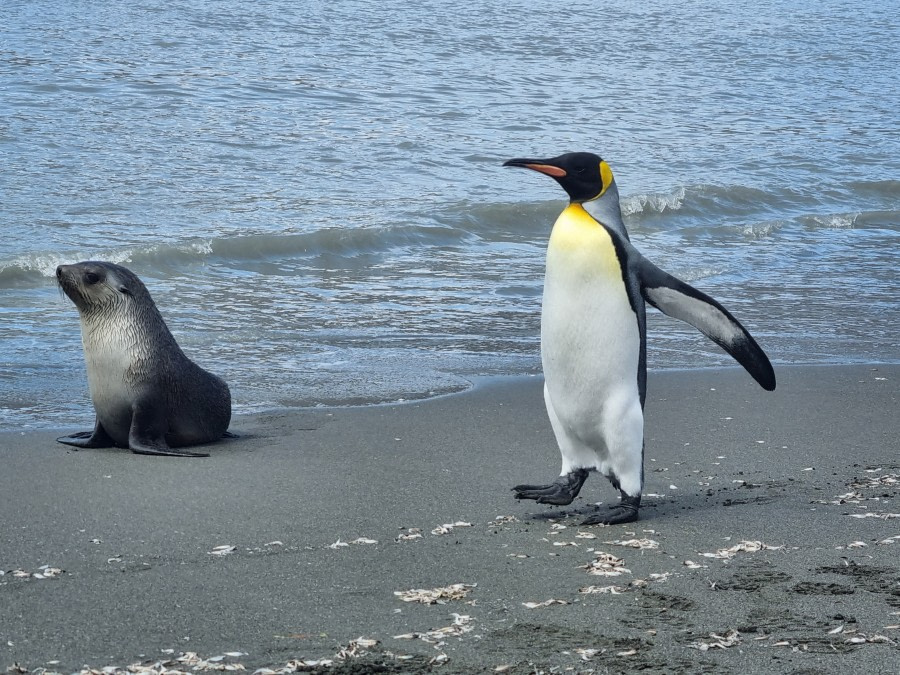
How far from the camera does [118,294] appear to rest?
5.66m

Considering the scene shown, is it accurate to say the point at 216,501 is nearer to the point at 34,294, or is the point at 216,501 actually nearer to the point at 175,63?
the point at 34,294

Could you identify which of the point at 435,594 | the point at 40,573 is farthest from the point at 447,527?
the point at 40,573

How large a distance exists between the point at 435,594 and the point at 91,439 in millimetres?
2465

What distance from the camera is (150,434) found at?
17.8ft

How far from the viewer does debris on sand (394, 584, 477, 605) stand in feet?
11.0

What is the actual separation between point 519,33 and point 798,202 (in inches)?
456

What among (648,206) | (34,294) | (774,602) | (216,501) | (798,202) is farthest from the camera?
(798,202)

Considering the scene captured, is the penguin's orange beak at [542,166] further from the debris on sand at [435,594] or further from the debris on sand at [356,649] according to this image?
the debris on sand at [356,649]

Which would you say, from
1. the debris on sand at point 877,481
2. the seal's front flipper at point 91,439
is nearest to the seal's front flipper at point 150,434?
the seal's front flipper at point 91,439

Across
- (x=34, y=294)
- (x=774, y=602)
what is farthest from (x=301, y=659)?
(x=34, y=294)

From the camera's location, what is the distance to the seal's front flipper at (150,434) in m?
5.21

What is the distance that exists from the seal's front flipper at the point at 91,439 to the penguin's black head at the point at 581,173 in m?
2.24

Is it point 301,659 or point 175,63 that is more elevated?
point 175,63

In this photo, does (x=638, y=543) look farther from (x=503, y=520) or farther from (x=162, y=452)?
(x=162, y=452)
